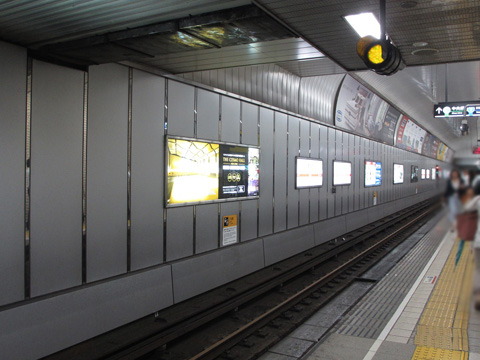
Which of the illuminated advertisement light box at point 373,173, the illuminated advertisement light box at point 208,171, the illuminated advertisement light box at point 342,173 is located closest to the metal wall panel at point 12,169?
the illuminated advertisement light box at point 208,171

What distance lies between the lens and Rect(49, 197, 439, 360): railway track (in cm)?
580

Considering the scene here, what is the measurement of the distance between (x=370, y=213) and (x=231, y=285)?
12.9 m

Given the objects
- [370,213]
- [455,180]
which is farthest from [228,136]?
[370,213]

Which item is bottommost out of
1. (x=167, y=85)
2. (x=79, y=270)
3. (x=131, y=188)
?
(x=79, y=270)

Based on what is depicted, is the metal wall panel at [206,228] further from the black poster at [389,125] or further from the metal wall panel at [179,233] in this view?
the black poster at [389,125]

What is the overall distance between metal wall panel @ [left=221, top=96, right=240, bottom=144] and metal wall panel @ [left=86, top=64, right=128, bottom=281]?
277 cm

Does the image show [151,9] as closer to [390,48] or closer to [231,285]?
[390,48]

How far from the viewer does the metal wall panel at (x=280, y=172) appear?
11234 millimetres

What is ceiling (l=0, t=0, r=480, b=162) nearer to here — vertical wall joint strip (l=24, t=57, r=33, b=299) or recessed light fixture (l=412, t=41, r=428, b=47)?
recessed light fixture (l=412, t=41, r=428, b=47)

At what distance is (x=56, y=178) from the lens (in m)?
5.63

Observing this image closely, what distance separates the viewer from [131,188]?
6.86m

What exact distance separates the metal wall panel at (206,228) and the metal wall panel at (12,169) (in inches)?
144

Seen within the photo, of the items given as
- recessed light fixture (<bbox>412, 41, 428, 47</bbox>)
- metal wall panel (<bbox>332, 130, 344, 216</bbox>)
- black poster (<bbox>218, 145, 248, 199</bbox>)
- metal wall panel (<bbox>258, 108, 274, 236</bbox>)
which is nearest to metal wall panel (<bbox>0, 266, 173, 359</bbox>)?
black poster (<bbox>218, 145, 248, 199</bbox>)

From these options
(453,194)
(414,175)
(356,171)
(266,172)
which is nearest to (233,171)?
(266,172)
